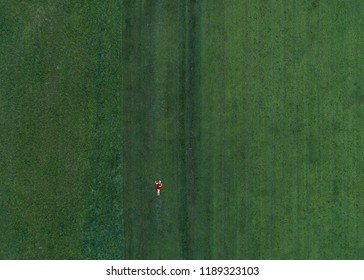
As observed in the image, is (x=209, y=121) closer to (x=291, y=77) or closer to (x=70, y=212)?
(x=291, y=77)

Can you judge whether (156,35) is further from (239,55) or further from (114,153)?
(114,153)

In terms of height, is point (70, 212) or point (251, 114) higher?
point (251, 114)

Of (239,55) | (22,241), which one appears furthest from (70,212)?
(239,55)

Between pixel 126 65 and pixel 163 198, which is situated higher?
pixel 126 65

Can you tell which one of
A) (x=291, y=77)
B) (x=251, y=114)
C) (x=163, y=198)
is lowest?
(x=163, y=198)
